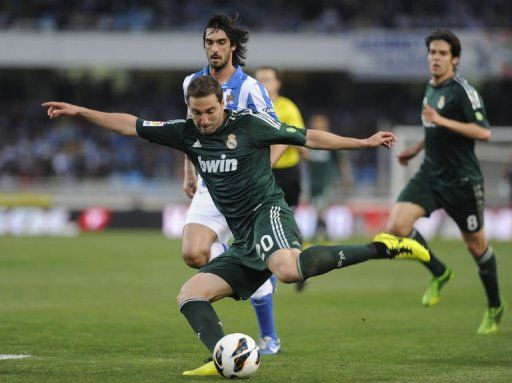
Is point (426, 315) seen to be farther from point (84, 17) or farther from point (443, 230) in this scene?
point (84, 17)

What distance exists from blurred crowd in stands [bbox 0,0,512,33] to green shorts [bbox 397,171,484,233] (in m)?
27.6

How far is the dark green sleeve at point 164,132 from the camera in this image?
7.04 m

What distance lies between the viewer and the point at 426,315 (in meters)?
11.3

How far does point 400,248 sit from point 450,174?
307cm

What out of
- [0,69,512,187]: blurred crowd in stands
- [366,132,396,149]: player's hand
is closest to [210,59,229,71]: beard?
[366,132,396,149]: player's hand

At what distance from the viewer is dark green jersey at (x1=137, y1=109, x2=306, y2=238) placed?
6.97 meters

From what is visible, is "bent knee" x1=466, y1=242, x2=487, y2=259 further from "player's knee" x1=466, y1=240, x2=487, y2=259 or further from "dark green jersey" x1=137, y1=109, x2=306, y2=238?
"dark green jersey" x1=137, y1=109, x2=306, y2=238

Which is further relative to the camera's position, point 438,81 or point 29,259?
point 29,259

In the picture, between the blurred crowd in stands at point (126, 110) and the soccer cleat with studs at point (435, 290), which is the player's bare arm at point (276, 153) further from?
the blurred crowd in stands at point (126, 110)

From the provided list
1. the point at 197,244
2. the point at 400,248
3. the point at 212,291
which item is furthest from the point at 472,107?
the point at 212,291

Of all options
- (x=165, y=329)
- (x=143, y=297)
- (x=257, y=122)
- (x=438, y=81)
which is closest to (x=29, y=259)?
(x=143, y=297)

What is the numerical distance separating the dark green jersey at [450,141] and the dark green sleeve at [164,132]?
133 inches

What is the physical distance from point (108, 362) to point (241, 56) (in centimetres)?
266

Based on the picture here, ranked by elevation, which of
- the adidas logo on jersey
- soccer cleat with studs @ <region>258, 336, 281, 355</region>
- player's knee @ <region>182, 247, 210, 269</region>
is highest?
the adidas logo on jersey
